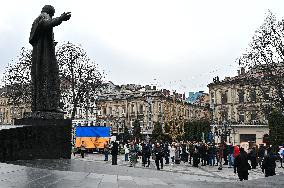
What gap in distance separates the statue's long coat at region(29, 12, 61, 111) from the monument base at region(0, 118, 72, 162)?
704 mm

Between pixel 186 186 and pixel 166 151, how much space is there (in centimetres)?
1995

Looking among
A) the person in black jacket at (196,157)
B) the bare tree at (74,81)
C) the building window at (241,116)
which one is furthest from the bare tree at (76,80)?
the building window at (241,116)

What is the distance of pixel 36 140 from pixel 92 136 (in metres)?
26.1

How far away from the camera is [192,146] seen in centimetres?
2667

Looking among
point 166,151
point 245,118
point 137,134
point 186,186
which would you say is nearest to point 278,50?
point 166,151

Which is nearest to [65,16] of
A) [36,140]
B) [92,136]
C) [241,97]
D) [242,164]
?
[36,140]

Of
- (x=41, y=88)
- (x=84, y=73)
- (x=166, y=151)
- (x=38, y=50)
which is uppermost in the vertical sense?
(x=84, y=73)

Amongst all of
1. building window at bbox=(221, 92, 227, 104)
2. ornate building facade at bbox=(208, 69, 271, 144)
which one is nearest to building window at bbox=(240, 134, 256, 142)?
ornate building facade at bbox=(208, 69, 271, 144)

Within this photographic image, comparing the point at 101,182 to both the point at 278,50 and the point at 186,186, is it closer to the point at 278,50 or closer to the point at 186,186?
the point at 186,186

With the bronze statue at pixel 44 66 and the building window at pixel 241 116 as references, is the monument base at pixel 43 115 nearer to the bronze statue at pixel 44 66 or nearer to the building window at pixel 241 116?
the bronze statue at pixel 44 66

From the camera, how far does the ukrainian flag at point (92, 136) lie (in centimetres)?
3628

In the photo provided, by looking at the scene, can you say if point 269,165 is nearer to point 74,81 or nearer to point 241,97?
point 74,81

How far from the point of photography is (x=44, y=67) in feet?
39.8

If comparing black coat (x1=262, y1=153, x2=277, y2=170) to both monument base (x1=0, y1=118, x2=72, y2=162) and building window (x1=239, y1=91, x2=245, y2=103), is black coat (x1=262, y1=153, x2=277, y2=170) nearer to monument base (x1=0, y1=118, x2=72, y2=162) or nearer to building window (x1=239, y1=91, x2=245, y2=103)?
monument base (x1=0, y1=118, x2=72, y2=162)
